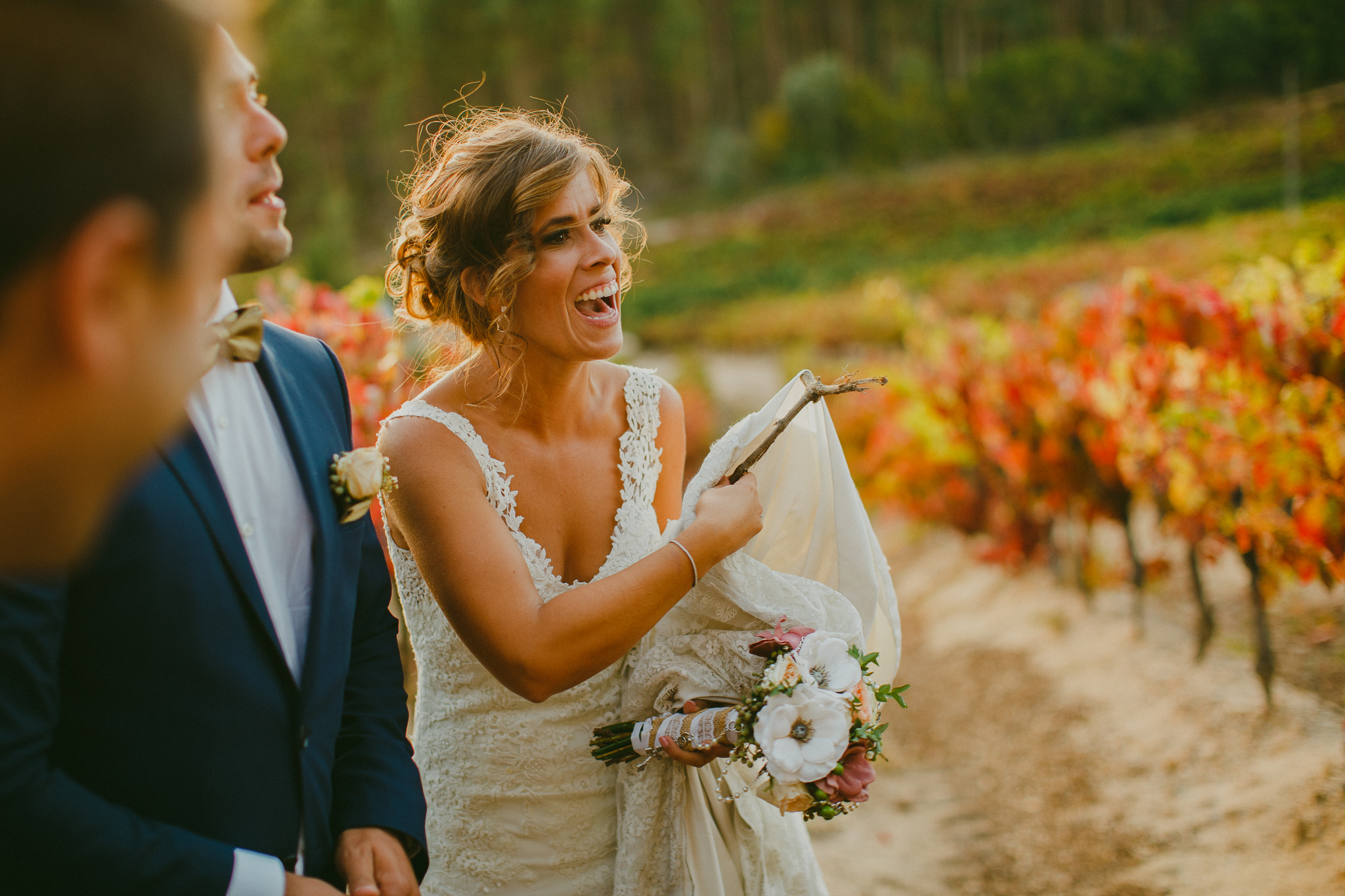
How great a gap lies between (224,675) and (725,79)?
54.7 meters

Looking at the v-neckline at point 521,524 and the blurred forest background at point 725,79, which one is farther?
the blurred forest background at point 725,79

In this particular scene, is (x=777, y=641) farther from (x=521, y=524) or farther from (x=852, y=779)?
(x=521, y=524)

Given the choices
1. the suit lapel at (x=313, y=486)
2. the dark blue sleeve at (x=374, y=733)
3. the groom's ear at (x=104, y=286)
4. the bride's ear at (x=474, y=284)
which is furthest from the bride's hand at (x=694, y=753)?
the groom's ear at (x=104, y=286)

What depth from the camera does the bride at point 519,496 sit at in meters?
1.75

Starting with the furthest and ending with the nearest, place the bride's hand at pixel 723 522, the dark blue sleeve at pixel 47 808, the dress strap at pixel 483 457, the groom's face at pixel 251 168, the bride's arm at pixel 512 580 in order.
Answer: the dress strap at pixel 483 457 < the bride's hand at pixel 723 522 < the bride's arm at pixel 512 580 < the groom's face at pixel 251 168 < the dark blue sleeve at pixel 47 808

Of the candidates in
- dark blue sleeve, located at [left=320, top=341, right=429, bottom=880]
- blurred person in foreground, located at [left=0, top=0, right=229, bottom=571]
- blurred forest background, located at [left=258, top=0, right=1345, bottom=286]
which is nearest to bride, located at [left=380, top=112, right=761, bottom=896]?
dark blue sleeve, located at [left=320, top=341, right=429, bottom=880]

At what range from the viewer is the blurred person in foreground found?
0.55 m

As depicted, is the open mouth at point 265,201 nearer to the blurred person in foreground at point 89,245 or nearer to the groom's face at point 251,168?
the groom's face at point 251,168

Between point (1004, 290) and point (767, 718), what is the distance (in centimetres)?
1800

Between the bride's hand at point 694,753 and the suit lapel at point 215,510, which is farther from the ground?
the suit lapel at point 215,510

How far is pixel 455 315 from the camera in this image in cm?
199

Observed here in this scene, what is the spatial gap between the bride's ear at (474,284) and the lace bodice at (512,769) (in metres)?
0.27

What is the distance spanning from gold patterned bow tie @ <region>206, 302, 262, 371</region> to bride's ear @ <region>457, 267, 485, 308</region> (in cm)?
62

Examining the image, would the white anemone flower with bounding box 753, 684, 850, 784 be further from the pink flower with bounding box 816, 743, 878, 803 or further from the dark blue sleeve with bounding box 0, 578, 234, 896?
the dark blue sleeve with bounding box 0, 578, 234, 896
